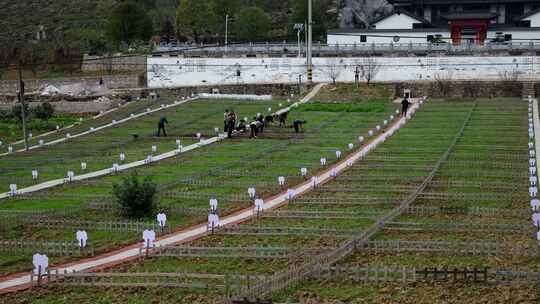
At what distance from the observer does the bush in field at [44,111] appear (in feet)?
200

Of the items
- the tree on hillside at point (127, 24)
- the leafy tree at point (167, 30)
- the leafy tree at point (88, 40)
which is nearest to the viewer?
the tree on hillside at point (127, 24)

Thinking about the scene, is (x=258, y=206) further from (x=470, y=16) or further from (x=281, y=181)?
(x=470, y=16)

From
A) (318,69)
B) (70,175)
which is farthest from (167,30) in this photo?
(70,175)

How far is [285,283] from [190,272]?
104 inches

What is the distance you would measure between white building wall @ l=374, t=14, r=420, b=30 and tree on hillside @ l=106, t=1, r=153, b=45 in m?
21.1

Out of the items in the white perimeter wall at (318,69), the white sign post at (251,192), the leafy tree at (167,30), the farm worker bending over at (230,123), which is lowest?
the white sign post at (251,192)

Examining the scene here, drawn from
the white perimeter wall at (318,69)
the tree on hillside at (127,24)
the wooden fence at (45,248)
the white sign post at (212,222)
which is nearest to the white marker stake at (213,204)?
the white sign post at (212,222)

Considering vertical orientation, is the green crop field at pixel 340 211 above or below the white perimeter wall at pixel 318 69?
below

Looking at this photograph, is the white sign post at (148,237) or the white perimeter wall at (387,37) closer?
the white sign post at (148,237)

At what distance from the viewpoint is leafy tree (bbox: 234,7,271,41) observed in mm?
86500

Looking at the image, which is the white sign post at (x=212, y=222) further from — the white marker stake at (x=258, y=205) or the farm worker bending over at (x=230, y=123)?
the farm worker bending over at (x=230, y=123)

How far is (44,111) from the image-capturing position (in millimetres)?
61125

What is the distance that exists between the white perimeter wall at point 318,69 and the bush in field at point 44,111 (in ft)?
55.2

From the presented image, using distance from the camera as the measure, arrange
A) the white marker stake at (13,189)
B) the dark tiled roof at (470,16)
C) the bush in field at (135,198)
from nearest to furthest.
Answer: the bush in field at (135,198) → the white marker stake at (13,189) → the dark tiled roof at (470,16)
